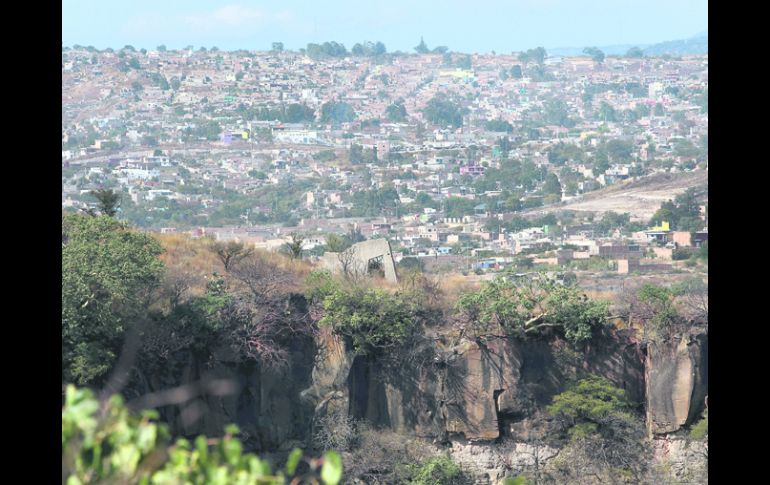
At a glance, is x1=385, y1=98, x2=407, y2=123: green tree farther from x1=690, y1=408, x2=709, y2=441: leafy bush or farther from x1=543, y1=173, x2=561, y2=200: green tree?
x1=690, y1=408, x2=709, y2=441: leafy bush

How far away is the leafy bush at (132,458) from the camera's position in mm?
3805

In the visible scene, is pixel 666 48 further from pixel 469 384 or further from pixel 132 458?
pixel 132 458

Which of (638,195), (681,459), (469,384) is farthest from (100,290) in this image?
(638,195)

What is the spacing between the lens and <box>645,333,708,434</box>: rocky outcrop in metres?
15.2

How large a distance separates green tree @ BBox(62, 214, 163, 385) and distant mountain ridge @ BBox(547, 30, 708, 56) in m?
81.7

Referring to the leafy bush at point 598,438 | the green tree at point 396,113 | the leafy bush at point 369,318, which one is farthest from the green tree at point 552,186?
the leafy bush at point 598,438

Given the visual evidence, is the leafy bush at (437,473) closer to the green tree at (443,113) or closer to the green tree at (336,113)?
the green tree at (336,113)

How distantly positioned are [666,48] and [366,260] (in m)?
89.9

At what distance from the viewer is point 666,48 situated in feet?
340

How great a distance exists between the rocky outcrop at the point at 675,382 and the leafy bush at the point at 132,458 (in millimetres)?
11743
